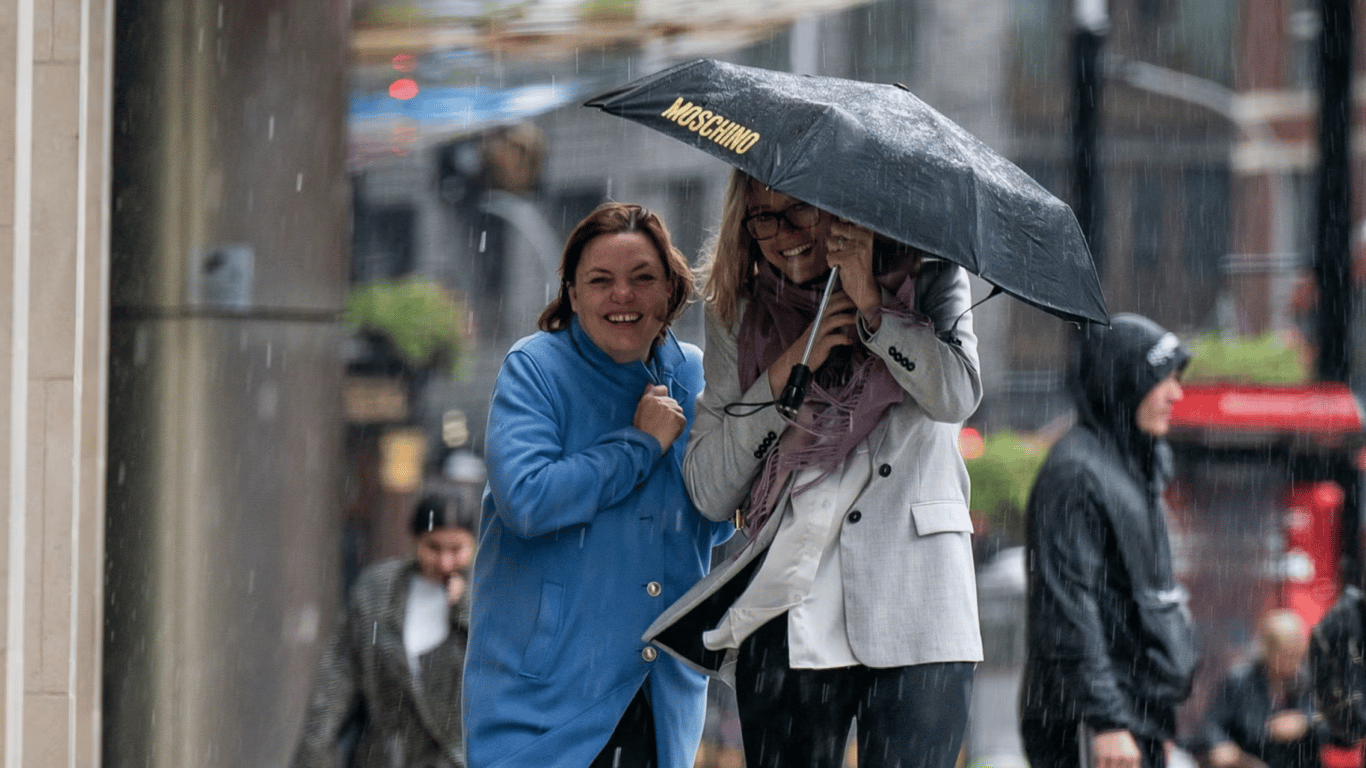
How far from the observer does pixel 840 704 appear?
3.12 meters

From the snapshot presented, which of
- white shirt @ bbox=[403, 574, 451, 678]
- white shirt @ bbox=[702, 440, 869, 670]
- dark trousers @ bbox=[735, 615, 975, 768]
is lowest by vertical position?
white shirt @ bbox=[403, 574, 451, 678]

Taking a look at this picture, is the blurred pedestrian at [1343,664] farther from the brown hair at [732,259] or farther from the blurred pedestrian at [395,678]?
the brown hair at [732,259]

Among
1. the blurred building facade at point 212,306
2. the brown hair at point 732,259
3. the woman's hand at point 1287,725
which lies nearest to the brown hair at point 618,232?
the brown hair at point 732,259

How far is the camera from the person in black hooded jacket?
188 inches

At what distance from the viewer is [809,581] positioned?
3.12 meters

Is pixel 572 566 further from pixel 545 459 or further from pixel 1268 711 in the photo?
pixel 1268 711

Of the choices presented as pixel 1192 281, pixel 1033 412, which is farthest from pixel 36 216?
pixel 1192 281

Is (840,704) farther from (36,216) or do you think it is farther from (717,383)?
(36,216)

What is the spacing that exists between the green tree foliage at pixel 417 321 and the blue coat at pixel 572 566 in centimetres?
558

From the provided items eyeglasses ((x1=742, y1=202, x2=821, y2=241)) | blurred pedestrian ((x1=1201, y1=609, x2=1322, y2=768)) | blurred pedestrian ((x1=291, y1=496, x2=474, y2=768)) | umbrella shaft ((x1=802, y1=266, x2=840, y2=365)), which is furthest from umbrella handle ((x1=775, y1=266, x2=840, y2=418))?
blurred pedestrian ((x1=1201, y1=609, x2=1322, y2=768))

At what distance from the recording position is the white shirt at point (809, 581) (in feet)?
10.2

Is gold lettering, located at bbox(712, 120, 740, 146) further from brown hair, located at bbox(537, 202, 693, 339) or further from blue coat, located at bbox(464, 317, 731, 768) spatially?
blue coat, located at bbox(464, 317, 731, 768)

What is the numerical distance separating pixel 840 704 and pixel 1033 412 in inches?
281

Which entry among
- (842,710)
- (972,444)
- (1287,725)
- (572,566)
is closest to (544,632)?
(572,566)
